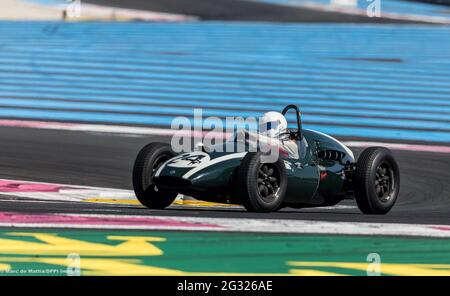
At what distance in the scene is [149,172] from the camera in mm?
9336

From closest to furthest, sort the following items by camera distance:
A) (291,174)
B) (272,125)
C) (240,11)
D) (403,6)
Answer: (291,174) → (272,125) → (240,11) → (403,6)

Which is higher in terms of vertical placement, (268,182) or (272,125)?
(272,125)

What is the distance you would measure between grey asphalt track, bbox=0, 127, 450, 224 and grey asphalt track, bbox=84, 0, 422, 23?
14589 millimetres

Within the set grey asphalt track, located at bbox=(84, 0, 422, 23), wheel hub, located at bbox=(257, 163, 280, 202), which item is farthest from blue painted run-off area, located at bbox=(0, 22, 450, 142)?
wheel hub, located at bbox=(257, 163, 280, 202)

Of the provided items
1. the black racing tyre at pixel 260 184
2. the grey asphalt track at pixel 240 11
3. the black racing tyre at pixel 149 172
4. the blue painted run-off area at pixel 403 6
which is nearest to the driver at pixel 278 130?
the black racing tyre at pixel 260 184

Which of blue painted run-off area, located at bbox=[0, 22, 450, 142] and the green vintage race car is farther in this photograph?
blue painted run-off area, located at bbox=[0, 22, 450, 142]

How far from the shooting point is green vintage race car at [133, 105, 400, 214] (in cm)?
887

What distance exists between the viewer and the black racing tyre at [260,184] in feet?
28.6

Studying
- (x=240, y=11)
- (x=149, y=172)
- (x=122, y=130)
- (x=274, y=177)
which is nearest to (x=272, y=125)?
(x=274, y=177)

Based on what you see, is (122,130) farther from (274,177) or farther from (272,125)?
(274,177)

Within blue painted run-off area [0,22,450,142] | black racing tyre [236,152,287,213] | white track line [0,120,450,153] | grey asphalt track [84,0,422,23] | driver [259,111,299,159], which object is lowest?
black racing tyre [236,152,287,213]

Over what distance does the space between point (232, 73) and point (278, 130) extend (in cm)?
1158

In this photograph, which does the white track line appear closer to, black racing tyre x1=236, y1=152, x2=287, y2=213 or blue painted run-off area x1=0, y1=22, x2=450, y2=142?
blue painted run-off area x1=0, y1=22, x2=450, y2=142

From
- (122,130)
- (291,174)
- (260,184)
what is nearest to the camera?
(260,184)
